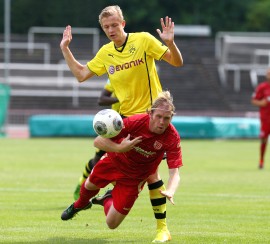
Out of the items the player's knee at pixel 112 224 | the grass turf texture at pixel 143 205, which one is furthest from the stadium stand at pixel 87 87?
the player's knee at pixel 112 224

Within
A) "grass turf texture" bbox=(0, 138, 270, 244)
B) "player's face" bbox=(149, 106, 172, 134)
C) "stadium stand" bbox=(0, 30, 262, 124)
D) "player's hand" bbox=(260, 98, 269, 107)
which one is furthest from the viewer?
"stadium stand" bbox=(0, 30, 262, 124)

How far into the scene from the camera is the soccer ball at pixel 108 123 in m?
9.70

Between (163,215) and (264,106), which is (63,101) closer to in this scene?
(264,106)

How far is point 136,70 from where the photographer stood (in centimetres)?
1102

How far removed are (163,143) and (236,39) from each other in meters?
45.7

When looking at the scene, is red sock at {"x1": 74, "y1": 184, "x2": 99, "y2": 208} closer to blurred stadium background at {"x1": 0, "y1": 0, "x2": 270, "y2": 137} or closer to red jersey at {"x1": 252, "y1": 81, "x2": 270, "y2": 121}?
red jersey at {"x1": 252, "y1": 81, "x2": 270, "y2": 121}

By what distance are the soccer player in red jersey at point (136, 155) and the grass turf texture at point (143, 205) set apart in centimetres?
46

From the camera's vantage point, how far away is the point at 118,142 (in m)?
9.88

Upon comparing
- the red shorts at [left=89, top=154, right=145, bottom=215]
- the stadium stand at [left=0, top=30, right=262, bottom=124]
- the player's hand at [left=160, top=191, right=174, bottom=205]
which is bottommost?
the stadium stand at [left=0, top=30, right=262, bottom=124]

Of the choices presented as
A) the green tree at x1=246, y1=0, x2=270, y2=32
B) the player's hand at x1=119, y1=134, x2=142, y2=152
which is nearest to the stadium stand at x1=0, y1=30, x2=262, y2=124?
the green tree at x1=246, y1=0, x2=270, y2=32

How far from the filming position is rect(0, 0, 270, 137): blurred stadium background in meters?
47.3

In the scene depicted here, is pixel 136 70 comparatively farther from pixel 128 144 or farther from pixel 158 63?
pixel 158 63

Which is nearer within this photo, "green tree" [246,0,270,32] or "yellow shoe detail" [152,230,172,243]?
"yellow shoe detail" [152,230,172,243]

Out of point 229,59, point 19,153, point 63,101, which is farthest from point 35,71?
point 19,153
